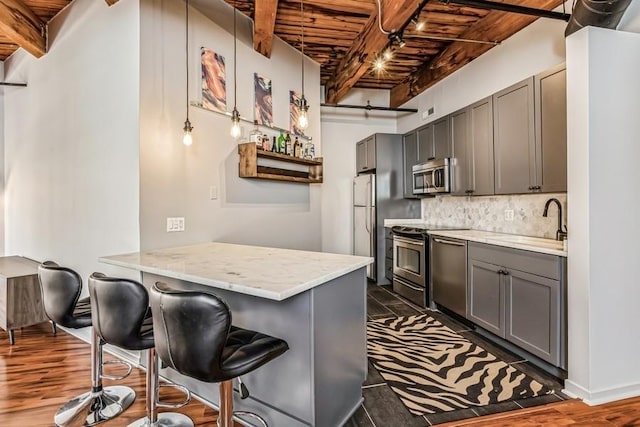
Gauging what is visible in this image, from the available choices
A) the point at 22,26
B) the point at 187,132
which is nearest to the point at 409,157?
the point at 187,132

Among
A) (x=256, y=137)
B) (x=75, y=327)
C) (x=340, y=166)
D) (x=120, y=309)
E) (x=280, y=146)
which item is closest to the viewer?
(x=120, y=309)

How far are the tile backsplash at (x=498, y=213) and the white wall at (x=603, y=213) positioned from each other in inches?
32.1

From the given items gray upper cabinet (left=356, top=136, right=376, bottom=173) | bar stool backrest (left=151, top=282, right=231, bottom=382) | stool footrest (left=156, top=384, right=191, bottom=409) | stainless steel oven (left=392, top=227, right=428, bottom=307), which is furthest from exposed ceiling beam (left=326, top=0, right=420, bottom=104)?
stool footrest (left=156, top=384, right=191, bottom=409)

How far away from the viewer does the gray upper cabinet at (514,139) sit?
3.04 m

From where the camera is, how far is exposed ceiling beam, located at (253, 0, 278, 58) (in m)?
3.00

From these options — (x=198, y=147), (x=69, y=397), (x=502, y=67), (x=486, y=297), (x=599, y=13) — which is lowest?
(x=69, y=397)

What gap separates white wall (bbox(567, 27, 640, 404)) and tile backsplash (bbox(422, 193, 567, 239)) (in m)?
0.81

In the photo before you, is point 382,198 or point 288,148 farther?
point 382,198

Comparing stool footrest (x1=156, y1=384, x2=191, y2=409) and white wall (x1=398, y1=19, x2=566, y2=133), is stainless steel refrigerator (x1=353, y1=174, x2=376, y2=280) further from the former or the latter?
stool footrest (x1=156, y1=384, x2=191, y2=409)

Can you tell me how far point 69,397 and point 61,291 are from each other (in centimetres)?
86

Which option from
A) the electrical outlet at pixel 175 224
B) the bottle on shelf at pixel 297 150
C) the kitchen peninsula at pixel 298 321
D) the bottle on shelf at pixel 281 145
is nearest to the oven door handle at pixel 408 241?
the bottle on shelf at pixel 297 150

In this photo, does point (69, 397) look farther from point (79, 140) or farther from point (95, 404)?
point (79, 140)

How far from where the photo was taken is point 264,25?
10.8 feet

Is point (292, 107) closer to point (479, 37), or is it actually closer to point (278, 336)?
point (479, 37)
